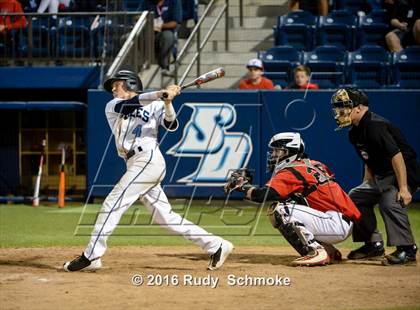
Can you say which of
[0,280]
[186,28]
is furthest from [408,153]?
[186,28]

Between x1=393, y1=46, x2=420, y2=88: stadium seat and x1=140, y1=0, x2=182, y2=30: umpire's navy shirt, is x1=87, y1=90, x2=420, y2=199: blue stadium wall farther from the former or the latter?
x1=140, y1=0, x2=182, y2=30: umpire's navy shirt

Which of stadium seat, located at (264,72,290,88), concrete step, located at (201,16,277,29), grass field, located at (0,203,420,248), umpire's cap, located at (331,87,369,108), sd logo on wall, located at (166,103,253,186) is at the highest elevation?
umpire's cap, located at (331,87,369,108)

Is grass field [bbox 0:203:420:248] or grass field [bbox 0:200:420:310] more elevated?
grass field [bbox 0:200:420:310]

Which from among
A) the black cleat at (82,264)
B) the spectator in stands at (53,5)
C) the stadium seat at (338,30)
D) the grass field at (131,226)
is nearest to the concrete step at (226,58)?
the stadium seat at (338,30)

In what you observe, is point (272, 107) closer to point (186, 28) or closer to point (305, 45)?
point (305, 45)

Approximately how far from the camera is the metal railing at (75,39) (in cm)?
1756

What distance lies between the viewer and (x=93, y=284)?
882 centimetres

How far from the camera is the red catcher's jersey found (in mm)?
9828

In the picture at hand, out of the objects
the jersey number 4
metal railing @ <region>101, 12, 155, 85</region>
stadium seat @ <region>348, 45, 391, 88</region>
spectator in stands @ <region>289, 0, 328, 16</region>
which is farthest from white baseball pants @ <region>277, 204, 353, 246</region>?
spectator in stands @ <region>289, 0, 328, 16</region>

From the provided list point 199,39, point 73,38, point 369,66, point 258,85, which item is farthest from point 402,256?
point 73,38

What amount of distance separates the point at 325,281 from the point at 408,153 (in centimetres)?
201

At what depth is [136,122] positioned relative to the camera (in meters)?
9.67

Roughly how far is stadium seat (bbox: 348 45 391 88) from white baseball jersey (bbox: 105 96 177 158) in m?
8.28

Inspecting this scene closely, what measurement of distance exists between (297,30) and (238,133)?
341 cm
